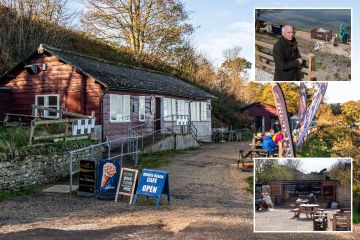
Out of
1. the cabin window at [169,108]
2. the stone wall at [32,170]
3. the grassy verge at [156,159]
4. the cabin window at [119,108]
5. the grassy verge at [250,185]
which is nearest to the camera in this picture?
Result: the stone wall at [32,170]

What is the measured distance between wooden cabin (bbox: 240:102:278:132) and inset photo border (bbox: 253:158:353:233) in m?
37.6

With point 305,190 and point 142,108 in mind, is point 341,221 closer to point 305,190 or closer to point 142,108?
point 305,190

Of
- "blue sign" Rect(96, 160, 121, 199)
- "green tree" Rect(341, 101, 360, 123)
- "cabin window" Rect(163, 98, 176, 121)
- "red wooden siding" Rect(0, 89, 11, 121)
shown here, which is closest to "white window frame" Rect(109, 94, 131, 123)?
"cabin window" Rect(163, 98, 176, 121)

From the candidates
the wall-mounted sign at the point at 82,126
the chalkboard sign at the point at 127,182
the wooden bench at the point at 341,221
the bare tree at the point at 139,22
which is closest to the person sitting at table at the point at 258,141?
the chalkboard sign at the point at 127,182

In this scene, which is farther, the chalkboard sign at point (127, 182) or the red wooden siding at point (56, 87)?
the red wooden siding at point (56, 87)

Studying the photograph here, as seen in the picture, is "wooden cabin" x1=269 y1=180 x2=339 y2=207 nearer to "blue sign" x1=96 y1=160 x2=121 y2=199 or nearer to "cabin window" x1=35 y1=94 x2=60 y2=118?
"blue sign" x1=96 y1=160 x2=121 y2=199

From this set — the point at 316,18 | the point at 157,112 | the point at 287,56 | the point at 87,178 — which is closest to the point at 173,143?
the point at 157,112

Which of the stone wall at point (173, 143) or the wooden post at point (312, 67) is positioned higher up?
the wooden post at point (312, 67)

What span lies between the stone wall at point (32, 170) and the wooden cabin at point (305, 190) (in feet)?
34.8

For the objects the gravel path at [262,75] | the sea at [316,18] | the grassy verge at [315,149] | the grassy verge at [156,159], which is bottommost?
the grassy verge at [156,159]

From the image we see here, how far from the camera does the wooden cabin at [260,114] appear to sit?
41.6 meters

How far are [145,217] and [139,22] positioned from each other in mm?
30212

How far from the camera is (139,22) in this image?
3788 centimetres

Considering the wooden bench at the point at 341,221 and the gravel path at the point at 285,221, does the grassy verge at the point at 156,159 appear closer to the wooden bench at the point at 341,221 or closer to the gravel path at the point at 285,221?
the gravel path at the point at 285,221
